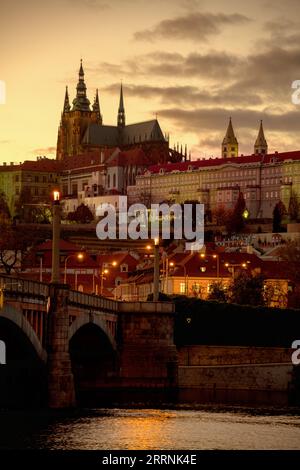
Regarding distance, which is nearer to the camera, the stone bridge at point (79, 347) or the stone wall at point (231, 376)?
the stone bridge at point (79, 347)

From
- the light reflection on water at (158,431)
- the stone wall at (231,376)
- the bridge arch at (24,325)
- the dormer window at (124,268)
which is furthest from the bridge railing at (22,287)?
the dormer window at (124,268)

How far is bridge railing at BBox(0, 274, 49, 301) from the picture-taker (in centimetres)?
5147

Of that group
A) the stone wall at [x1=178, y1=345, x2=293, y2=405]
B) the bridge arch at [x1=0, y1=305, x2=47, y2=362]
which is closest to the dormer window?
the stone wall at [x1=178, y1=345, x2=293, y2=405]

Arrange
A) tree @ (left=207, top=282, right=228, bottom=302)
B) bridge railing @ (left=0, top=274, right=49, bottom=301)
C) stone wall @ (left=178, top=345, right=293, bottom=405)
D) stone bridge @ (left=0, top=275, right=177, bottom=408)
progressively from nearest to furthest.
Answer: bridge railing @ (left=0, top=274, right=49, bottom=301)
stone bridge @ (left=0, top=275, right=177, bottom=408)
stone wall @ (left=178, top=345, right=293, bottom=405)
tree @ (left=207, top=282, right=228, bottom=302)

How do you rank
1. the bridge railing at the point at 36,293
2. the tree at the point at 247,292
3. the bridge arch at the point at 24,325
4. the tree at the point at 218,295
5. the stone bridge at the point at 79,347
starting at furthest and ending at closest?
the tree at the point at 218,295, the tree at the point at 247,292, the stone bridge at the point at 79,347, the bridge railing at the point at 36,293, the bridge arch at the point at 24,325

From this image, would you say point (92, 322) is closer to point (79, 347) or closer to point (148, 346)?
point (79, 347)

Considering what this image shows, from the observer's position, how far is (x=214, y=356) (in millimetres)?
78000

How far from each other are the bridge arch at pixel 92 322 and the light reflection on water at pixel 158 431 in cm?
329

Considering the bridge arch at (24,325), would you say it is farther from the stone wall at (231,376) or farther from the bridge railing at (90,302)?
the stone wall at (231,376)

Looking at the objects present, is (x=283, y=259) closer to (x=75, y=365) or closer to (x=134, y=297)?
(x=134, y=297)

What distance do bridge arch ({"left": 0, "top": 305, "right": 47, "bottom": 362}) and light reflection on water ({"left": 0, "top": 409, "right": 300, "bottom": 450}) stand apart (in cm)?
245

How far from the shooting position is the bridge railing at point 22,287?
169ft

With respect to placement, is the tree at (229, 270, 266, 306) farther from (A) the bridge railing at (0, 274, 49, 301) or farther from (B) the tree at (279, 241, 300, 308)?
(A) the bridge railing at (0, 274, 49, 301)
